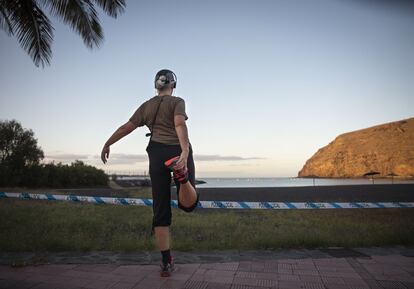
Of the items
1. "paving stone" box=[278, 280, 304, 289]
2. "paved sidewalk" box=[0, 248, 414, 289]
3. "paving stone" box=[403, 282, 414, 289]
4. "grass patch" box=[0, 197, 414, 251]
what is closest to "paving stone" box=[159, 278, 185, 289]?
"paved sidewalk" box=[0, 248, 414, 289]

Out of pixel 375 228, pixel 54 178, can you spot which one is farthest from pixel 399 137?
pixel 375 228

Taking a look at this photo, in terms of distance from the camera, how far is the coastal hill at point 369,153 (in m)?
143

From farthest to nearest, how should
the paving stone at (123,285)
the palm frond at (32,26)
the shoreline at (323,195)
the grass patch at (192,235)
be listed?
the shoreline at (323,195) → the palm frond at (32,26) → the grass patch at (192,235) → the paving stone at (123,285)

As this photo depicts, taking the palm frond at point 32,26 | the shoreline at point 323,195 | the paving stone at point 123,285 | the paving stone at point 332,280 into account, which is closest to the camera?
the paving stone at point 123,285

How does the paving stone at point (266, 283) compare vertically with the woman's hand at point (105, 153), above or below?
below

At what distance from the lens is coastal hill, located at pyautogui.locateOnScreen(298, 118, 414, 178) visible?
470ft

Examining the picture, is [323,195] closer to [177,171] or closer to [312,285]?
[312,285]

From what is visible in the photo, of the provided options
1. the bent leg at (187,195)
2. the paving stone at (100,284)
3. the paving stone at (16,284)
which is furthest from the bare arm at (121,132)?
the paving stone at (16,284)

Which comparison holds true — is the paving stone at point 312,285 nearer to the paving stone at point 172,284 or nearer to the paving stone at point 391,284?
the paving stone at point 391,284

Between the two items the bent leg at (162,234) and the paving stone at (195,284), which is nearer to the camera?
the paving stone at (195,284)

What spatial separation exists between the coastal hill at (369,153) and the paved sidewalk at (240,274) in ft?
499

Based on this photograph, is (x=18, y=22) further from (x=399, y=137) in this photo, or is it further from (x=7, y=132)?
(x=399, y=137)

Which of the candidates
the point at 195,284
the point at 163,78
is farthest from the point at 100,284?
the point at 163,78

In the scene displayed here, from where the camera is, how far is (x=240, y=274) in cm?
317
